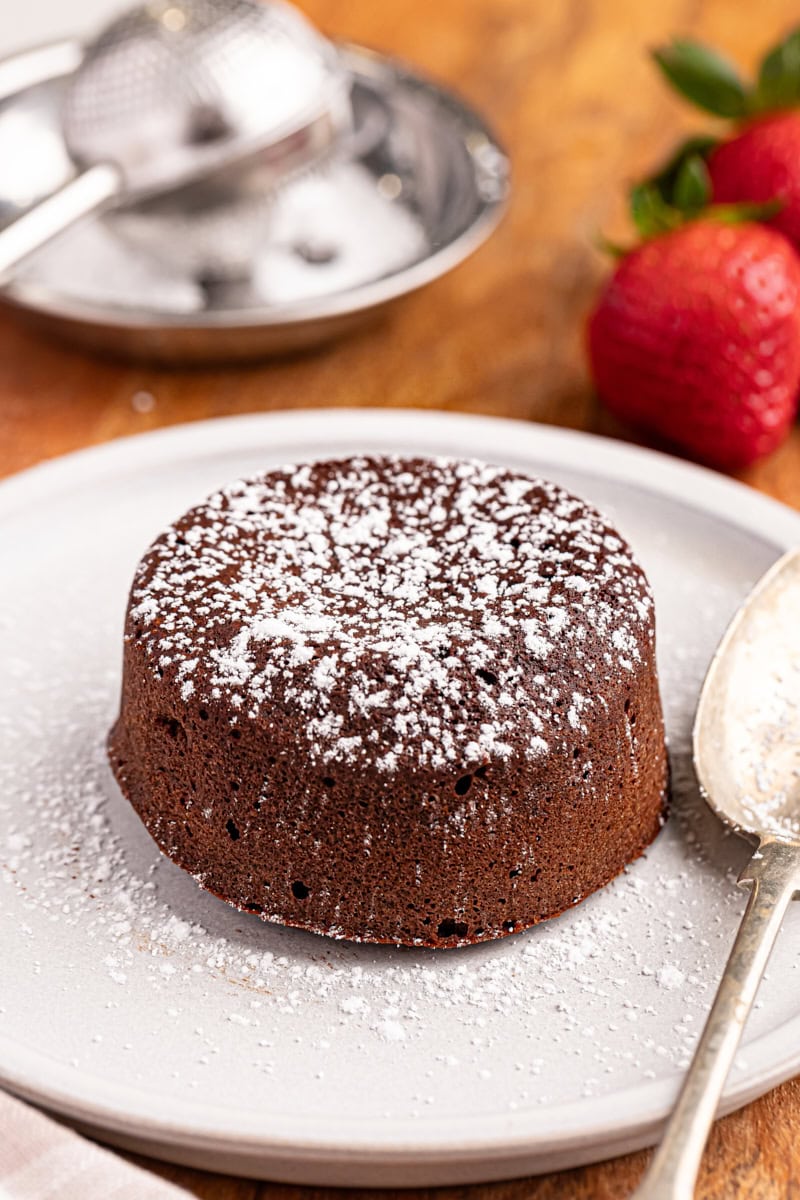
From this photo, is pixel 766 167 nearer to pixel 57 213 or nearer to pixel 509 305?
pixel 509 305

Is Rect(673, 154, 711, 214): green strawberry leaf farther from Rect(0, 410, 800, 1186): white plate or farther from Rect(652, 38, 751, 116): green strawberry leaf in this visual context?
Rect(0, 410, 800, 1186): white plate

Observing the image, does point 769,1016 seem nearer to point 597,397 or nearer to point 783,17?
point 597,397

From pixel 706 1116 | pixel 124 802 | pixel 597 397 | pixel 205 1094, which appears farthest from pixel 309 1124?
pixel 597 397

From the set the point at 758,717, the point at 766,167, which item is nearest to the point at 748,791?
the point at 758,717

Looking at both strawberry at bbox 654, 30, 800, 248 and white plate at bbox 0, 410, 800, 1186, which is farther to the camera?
strawberry at bbox 654, 30, 800, 248

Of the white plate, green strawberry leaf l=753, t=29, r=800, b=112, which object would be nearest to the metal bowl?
green strawberry leaf l=753, t=29, r=800, b=112

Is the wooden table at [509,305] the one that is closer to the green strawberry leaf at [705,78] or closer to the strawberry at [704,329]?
the strawberry at [704,329]
